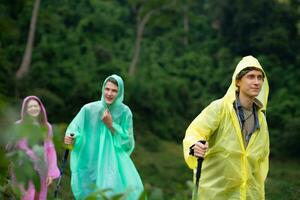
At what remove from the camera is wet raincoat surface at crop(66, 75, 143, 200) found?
6.02m

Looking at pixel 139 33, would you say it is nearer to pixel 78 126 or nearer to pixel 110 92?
pixel 110 92

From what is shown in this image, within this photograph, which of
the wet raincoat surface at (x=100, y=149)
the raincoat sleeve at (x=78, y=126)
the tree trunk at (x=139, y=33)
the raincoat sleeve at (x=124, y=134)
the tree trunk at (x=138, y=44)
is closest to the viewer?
the raincoat sleeve at (x=78, y=126)

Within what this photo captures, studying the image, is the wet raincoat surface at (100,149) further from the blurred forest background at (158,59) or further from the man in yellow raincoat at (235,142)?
the blurred forest background at (158,59)

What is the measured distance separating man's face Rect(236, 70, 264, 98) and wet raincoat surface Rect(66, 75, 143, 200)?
1930 mm

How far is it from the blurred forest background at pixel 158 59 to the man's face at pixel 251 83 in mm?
13290

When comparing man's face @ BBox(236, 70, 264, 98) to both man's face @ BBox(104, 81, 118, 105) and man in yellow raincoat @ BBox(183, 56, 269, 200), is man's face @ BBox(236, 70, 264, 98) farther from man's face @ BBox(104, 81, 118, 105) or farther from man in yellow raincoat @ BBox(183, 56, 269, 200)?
man's face @ BBox(104, 81, 118, 105)

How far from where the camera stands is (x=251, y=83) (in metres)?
4.34

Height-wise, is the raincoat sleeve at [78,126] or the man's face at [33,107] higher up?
the man's face at [33,107]

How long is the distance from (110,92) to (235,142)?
2.16 meters

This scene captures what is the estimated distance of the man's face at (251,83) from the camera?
4.33 m

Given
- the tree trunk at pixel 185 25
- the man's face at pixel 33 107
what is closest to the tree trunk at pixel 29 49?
the tree trunk at pixel 185 25

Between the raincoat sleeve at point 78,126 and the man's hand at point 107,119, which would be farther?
the man's hand at point 107,119

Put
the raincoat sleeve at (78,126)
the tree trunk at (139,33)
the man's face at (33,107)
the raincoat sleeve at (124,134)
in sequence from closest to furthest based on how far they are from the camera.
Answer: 1. the man's face at (33,107)
2. the raincoat sleeve at (78,126)
3. the raincoat sleeve at (124,134)
4. the tree trunk at (139,33)

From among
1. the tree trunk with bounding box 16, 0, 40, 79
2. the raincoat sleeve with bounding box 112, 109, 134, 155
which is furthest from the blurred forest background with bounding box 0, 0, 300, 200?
the raincoat sleeve with bounding box 112, 109, 134, 155
